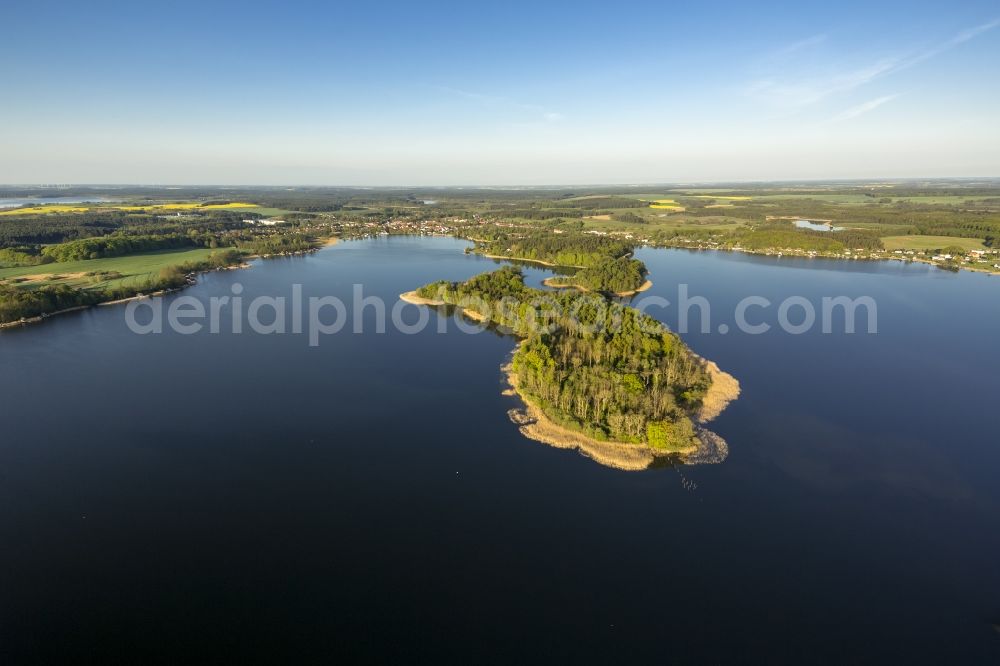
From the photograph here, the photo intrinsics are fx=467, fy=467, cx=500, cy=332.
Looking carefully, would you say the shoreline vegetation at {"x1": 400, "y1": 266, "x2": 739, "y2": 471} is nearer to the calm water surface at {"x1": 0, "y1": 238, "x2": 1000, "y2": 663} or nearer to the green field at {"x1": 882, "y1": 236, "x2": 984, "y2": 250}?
the calm water surface at {"x1": 0, "y1": 238, "x2": 1000, "y2": 663}

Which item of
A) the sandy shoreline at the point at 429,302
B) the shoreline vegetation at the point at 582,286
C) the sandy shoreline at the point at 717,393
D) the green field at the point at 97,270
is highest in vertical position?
the green field at the point at 97,270

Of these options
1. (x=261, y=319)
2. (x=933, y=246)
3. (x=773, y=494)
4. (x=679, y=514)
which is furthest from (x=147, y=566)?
(x=933, y=246)

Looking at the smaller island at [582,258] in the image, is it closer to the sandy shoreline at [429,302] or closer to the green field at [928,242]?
the sandy shoreline at [429,302]

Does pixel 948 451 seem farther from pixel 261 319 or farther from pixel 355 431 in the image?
pixel 261 319

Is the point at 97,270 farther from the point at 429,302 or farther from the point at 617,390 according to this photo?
the point at 617,390

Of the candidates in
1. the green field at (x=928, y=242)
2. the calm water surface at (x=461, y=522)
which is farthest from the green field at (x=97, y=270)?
the green field at (x=928, y=242)

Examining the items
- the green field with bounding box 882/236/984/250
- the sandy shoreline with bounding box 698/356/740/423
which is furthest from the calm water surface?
the green field with bounding box 882/236/984/250

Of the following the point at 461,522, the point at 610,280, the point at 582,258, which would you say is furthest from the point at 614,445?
the point at 582,258

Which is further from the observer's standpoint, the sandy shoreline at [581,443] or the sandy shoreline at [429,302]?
the sandy shoreline at [429,302]
